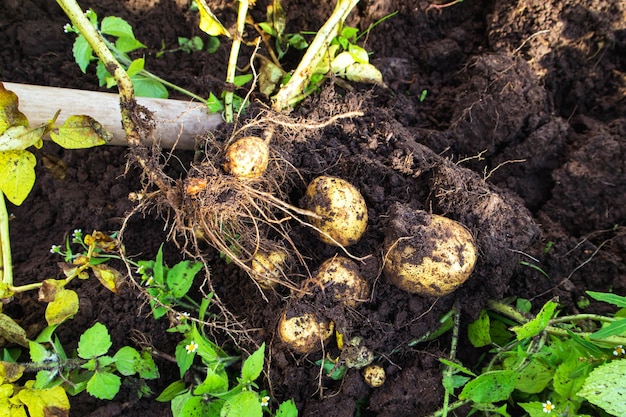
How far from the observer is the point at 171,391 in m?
1.45

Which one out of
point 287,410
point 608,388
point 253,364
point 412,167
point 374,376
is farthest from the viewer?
point 412,167

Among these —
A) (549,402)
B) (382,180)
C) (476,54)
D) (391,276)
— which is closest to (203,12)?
(382,180)

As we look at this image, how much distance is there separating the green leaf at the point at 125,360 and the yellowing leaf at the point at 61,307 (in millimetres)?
185

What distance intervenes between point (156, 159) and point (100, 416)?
0.78 m

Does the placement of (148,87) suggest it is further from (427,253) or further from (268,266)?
(427,253)

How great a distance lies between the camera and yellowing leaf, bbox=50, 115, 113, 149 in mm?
1380

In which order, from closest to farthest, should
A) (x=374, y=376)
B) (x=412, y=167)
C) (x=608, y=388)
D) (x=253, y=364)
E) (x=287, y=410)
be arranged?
1. (x=608, y=388)
2. (x=253, y=364)
3. (x=287, y=410)
4. (x=374, y=376)
5. (x=412, y=167)

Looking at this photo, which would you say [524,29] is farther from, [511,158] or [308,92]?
[308,92]

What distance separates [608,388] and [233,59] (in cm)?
139

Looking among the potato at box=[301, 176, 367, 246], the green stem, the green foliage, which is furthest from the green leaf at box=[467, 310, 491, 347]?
the green stem

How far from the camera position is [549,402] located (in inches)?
50.1

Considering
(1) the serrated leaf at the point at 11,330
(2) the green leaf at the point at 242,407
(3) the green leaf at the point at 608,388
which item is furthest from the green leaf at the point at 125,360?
(3) the green leaf at the point at 608,388

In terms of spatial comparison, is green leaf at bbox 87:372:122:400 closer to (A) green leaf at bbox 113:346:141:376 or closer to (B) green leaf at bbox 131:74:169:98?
(A) green leaf at bbox 113:346:141:376

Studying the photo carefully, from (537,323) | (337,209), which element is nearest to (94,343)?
(337,209)
